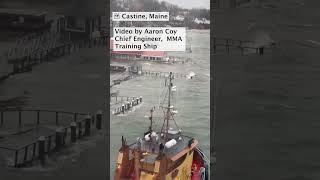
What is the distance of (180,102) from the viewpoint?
3.12 meters

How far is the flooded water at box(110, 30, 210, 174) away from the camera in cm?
311

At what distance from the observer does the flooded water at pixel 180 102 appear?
3105mm

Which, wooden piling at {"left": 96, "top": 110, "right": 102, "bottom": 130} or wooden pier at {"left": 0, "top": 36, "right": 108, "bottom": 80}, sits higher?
wooden pier at {"left": 0, "top": 36, "right": 108, "bottom": 80}

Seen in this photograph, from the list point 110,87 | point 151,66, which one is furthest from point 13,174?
point 151,66

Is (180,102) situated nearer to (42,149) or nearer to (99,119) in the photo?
(99,119)

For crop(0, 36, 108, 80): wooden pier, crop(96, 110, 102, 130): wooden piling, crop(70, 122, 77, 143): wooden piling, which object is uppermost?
crop(0, 36, 108, 80): wooden pier

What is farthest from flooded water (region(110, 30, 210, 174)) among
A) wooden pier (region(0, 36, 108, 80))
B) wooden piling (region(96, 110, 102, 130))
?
wooden pier (region(0, 36, 108, 80))

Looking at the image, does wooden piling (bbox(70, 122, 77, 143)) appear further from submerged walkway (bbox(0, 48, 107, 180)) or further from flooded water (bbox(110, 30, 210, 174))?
flooded water (bbox(110, 30, 210, 174))
